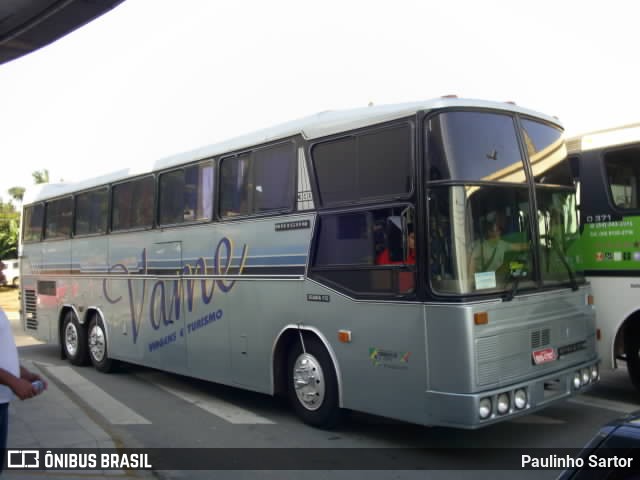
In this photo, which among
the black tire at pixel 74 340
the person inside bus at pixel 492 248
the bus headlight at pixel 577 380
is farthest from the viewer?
the black tire at pixel 74 340

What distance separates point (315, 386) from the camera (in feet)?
23.6

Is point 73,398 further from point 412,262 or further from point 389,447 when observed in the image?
point 412,262

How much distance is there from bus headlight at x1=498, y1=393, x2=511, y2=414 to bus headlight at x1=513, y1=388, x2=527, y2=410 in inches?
3.3

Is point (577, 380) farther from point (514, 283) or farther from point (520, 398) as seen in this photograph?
point (514, 283)

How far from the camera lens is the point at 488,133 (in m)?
6.28

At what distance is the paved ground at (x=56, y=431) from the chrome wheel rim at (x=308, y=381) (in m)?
1.98

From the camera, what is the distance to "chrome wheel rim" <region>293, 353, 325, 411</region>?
716 centimetres

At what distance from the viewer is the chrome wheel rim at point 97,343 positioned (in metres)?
11.9

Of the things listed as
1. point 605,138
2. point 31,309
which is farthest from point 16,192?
point 605,138

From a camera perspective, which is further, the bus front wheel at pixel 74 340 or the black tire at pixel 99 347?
the bus front wheel at pixel 74 340

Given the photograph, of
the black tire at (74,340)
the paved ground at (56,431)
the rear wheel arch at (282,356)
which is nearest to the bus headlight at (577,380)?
the rear wheel arch at (282,356)

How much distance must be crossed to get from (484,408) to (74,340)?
950cm

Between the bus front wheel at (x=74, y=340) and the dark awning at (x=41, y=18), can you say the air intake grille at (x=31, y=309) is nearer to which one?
the bus front wheel at (x=74, y=340)

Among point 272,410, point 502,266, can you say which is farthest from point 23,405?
point 502,266
